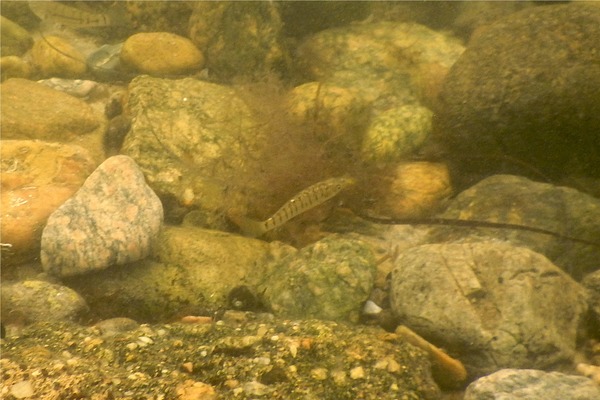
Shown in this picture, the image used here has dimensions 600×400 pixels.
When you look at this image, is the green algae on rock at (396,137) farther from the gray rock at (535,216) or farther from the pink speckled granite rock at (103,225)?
the pink speckled granite rock at (103,225)

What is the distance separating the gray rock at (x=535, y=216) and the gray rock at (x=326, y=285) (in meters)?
1.28

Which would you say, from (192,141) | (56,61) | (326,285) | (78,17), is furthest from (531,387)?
(78,17)

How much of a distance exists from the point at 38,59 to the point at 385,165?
6.15 m

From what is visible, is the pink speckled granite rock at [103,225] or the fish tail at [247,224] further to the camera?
the fish tail at [247,224]

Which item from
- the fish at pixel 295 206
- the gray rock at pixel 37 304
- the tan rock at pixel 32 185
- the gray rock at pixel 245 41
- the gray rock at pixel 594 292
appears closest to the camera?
the gray rock at pixel 37 304

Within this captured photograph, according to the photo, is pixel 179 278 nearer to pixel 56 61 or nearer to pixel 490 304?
pixel 490 304

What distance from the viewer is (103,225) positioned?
4285 millimetres

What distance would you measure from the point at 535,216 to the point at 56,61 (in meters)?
7.55

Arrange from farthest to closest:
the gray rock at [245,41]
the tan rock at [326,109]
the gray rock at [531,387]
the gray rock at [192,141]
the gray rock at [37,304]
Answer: the gray rock at [245,41], the tan rock at [326,109], the gray rock at [192,141], the gray rock at [37,304], the gray rock at [531,387]

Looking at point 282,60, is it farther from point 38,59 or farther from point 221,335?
point 221,335

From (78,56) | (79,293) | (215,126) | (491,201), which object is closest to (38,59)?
(78,56)

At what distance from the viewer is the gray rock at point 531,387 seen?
2.95 meters

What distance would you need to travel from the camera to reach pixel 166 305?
4.29 m

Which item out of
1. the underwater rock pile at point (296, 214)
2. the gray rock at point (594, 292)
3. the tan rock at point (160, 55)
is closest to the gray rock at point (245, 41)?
the underwater rock pile at point (296, 214)
